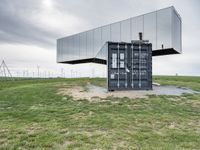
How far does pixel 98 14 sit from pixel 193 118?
2035 centimetres

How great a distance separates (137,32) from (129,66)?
9043 mm

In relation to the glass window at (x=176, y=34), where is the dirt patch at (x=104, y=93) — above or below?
below

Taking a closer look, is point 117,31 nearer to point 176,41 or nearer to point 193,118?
point 176,41

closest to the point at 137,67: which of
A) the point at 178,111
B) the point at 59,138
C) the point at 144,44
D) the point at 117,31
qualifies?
the point at 144,44

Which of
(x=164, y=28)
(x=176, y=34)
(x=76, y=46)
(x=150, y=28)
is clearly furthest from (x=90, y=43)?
(x=164, y=28)

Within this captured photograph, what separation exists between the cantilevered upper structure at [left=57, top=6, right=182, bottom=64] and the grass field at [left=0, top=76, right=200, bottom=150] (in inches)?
335

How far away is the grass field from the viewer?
15.8 feet

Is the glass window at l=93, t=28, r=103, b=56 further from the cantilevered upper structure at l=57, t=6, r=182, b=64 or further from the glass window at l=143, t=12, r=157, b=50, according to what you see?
the glass window at l=143, t=12, r=157, b=50

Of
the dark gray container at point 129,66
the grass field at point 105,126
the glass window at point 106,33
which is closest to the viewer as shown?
the grass field at point 105,126

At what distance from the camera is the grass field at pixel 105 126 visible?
15.8 feet

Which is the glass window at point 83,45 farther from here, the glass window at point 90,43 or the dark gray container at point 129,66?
the dark gray container at point 129,66

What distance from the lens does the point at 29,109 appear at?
8.64 meters

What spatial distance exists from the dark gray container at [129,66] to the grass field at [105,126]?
11.5 feet

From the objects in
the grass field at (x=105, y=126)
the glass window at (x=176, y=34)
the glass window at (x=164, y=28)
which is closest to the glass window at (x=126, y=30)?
the glass window at (x=164, y=28)
